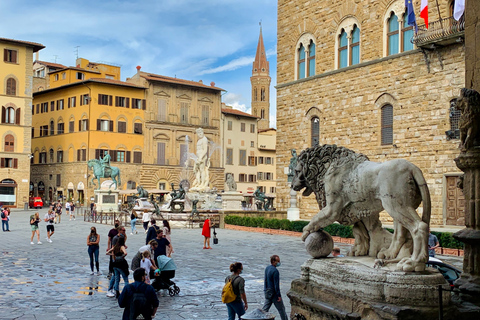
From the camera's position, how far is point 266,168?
2968 inches

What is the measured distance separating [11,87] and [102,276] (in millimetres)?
45788

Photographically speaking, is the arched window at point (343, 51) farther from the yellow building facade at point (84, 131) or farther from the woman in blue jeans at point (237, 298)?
the yellow building facade at point (84, 131)

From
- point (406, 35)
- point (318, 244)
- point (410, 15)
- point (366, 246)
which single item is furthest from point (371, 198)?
point (406, 35)

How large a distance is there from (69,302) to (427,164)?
1761 cm

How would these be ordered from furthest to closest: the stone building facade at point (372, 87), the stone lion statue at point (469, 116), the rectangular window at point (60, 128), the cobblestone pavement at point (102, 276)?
the rectangular window at point (60, 128)
the stone building facade at point (372, 87)
the cobblestone pavement at point (102, 276)
the stone lion statue at point (469, 116)

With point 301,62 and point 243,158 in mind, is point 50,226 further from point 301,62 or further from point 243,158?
point 243,158

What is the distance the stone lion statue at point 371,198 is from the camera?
18.6 feet

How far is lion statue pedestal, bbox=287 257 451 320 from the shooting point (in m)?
5.26

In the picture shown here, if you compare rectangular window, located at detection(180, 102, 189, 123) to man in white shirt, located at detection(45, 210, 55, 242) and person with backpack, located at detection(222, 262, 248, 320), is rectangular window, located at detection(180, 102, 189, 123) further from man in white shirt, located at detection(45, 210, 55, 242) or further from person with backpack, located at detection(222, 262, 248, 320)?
person with backpack, located at detection(222, 262, 248, 320)

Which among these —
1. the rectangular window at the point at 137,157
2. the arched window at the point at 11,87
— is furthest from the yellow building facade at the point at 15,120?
the rectangular window at the point at 137,157

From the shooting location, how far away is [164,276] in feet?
35.2

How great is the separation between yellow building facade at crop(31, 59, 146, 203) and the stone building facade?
3197 cm

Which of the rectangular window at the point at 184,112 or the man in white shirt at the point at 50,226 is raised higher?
the rectangular window at the point at 184,112

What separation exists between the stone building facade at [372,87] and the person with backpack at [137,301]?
59.8ft
